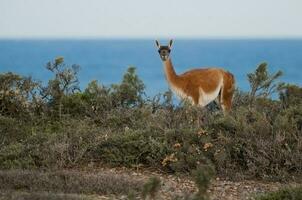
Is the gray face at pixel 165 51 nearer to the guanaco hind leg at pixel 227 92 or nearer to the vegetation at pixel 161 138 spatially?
the vegetation at pixel 161 138

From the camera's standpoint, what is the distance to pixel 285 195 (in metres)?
10.1

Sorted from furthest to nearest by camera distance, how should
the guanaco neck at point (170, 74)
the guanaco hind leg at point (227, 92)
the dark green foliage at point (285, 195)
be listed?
the guanaco hind leg at point (227, 92), the guanaco neck at point (170, 74), the dark green foliage at point (285, 195)

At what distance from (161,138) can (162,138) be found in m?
0.02

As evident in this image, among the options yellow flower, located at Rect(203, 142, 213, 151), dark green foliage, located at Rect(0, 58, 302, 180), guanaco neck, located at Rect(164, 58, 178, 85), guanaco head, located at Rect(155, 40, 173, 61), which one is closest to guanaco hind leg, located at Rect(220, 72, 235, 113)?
dark green foliage, located at Rect(0, 58, 302, 180)

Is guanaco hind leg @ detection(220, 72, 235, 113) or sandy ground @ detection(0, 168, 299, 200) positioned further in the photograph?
guanaco hind leg @ detection(220, 72, 235, 113)

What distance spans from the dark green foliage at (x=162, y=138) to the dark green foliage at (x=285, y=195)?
0.89 m

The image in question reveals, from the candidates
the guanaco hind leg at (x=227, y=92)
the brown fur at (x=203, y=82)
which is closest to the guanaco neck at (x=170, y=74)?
the brown fur at (x=203, y=82)

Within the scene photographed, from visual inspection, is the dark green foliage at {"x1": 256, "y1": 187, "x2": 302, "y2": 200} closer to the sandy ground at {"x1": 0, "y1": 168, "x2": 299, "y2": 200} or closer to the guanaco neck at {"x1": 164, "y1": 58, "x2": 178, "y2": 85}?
the sandy ground at {"x1": 0, "y1": 168, "x2": 299, "y2": 200}

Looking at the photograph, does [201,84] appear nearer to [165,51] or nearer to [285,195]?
[165,51]

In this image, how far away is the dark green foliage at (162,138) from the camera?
38.6 feet

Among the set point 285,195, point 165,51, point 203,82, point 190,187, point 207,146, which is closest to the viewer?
point 285,195

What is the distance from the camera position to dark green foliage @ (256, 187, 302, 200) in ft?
32.5

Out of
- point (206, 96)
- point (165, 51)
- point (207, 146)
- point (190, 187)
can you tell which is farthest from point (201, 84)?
point (190, 187)

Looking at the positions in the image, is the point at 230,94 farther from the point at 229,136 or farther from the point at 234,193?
the point at 234,193
